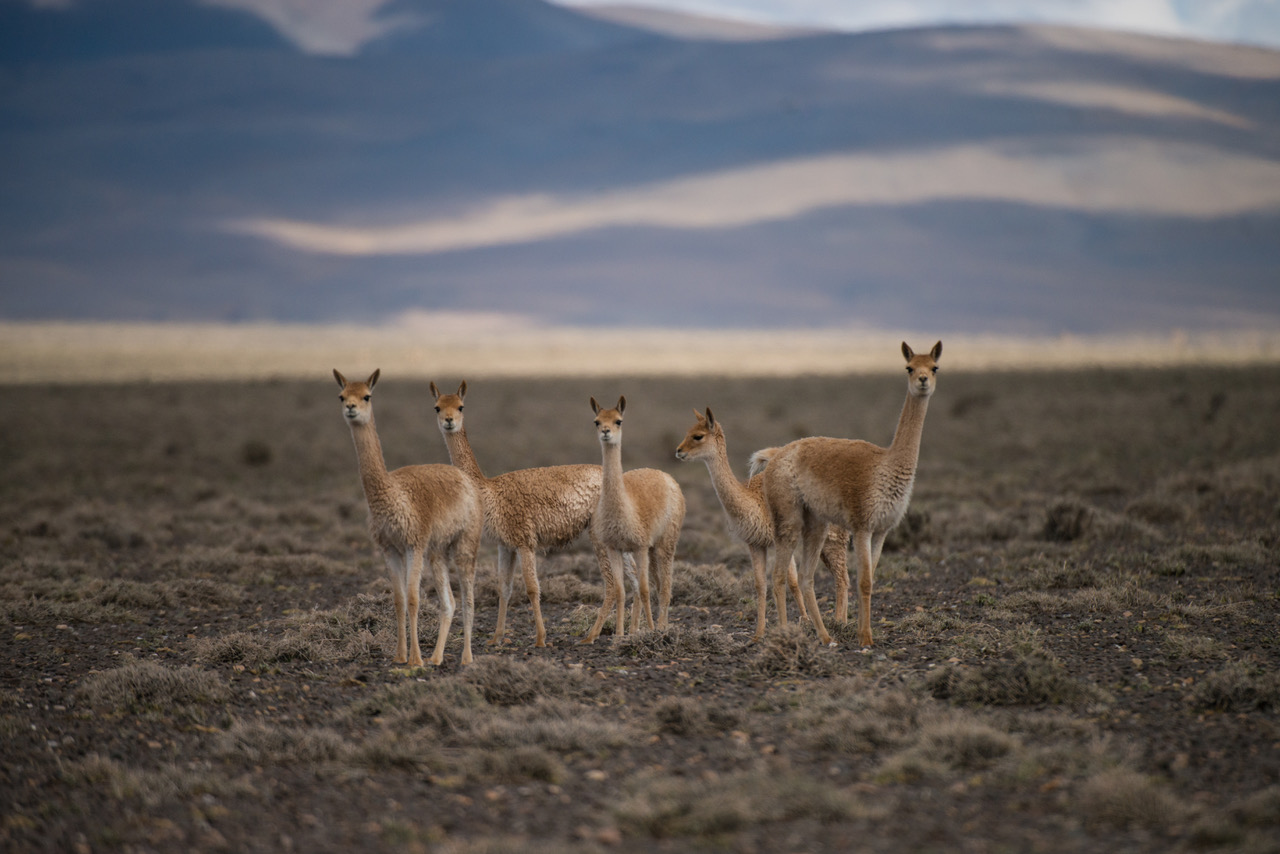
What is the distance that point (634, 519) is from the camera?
10.2m

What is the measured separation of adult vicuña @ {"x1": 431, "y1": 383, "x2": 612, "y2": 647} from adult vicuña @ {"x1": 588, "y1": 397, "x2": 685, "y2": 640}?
29cm

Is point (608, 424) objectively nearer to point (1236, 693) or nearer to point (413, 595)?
point (413, 595)

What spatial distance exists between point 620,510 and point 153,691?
13.3ft

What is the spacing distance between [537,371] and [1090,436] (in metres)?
47.7

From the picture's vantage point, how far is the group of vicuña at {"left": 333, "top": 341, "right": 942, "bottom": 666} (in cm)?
960

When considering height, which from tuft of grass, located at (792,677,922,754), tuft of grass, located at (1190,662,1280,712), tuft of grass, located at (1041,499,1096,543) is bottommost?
tuft of grass, located at (792,677,922,754)

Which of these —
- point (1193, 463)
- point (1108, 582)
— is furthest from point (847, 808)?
point (1193, 463)

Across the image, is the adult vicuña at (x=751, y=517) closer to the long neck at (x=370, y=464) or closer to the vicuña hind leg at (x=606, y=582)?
the vicuña hind leg at (x=606, y=582)

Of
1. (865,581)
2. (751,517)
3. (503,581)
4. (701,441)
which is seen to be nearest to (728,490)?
(751,517)

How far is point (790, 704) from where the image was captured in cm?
853

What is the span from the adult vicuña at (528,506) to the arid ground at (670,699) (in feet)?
2.50

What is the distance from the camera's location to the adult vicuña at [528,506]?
10328mm

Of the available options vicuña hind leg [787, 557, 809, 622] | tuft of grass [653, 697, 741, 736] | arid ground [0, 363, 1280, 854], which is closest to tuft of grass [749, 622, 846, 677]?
arid ground [0, 363, 1280, 854]

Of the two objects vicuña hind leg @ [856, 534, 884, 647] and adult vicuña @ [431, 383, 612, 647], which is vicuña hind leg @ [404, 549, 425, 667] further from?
vicuña hind leg @ [856, 534, 884, 647]
